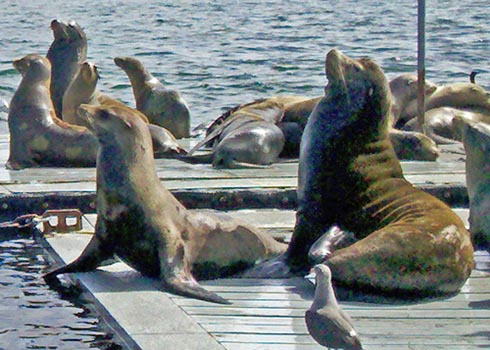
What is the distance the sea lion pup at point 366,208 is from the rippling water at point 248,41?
30.6 feet

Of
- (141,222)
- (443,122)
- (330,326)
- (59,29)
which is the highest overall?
(330,326)

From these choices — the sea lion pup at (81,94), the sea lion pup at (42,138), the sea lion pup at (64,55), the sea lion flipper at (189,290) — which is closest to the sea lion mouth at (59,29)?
the sea lion pup at (64,55)

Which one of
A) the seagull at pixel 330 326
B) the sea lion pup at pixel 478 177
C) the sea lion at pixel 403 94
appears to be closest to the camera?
the seagull at pixel 330 326

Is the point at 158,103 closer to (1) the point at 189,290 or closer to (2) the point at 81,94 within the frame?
(2) the point at 81,94

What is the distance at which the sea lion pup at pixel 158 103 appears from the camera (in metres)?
13.3

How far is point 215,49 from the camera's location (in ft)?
95.6

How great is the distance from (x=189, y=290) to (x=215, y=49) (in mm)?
22588

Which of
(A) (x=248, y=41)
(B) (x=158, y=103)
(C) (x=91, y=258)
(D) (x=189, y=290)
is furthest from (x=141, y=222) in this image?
(A) (x=248, y=41)

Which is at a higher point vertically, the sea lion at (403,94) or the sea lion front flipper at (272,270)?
the sea lion front flipper at (272,270)

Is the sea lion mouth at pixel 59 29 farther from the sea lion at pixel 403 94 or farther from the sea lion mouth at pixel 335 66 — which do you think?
the sea lion mouth at pixel 335 66

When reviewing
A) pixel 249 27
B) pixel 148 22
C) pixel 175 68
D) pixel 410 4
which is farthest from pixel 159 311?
pixel 410 4

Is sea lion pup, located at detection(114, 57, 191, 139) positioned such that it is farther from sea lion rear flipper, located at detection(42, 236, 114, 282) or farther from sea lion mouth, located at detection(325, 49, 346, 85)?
sea lion rear flipper, located at detection(42, 236, 114, 282)

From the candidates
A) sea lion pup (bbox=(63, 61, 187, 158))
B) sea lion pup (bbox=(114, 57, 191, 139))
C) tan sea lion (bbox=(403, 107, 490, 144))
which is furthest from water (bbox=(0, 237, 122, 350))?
sea lion pup (bbox=(114, 57, 191, 139))

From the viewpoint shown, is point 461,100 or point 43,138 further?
point 461,100
